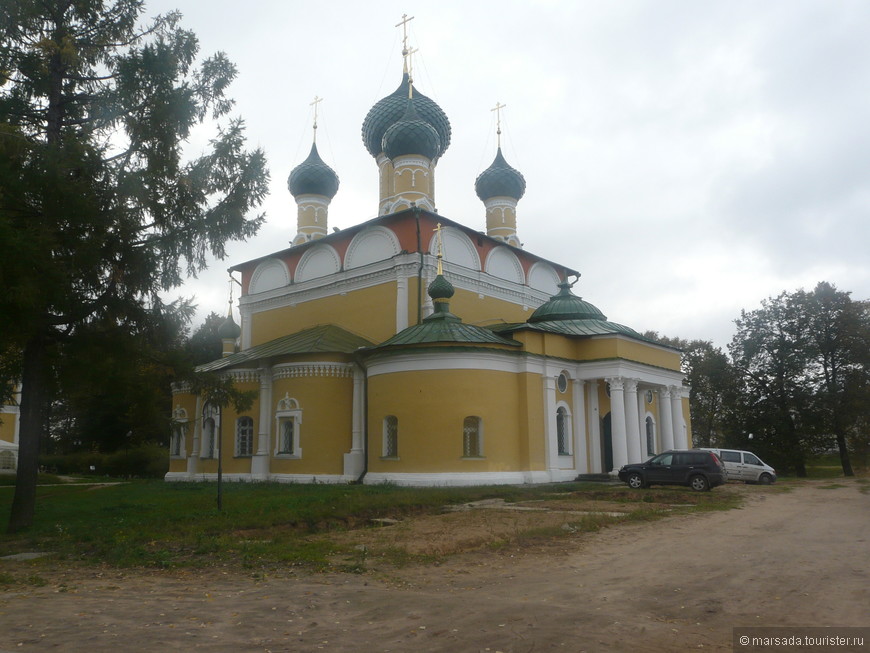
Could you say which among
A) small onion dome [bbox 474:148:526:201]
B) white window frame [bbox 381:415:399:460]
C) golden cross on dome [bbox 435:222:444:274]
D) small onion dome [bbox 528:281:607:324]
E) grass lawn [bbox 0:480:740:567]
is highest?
small onion dome [bbox 474:148:526:201]

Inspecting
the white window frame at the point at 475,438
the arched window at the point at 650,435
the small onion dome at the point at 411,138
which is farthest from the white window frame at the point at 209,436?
the arched window at the point at 650,435

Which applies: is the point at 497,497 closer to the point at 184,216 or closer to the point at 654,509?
the point at 654,509

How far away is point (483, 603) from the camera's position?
5.66 metres

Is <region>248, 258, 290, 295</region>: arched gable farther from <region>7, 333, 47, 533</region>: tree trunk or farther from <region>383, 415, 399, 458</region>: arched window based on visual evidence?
<region>7, 333, 47, 533</region>: tree trunk

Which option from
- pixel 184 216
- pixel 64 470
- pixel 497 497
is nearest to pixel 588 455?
pixel 497 497

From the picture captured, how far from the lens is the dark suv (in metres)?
16.2

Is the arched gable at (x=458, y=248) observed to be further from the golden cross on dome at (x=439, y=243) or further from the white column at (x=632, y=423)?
the white column at (x=632, y=423)

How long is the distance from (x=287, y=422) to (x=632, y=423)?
31.9ft

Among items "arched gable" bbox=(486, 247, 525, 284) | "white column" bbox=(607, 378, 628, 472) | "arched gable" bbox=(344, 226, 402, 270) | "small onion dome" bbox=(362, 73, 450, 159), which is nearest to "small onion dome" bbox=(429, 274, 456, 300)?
"arched gable" bbox=(344, 226, 402, 270)

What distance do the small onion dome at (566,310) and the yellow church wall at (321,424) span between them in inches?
264

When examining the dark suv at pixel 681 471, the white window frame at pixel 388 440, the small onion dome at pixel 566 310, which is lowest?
the dark suv at pixel 681 471

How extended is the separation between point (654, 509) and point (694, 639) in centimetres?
797

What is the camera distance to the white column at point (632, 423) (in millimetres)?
19906

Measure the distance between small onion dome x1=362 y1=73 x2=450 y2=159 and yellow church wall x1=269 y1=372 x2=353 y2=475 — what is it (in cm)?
1022
